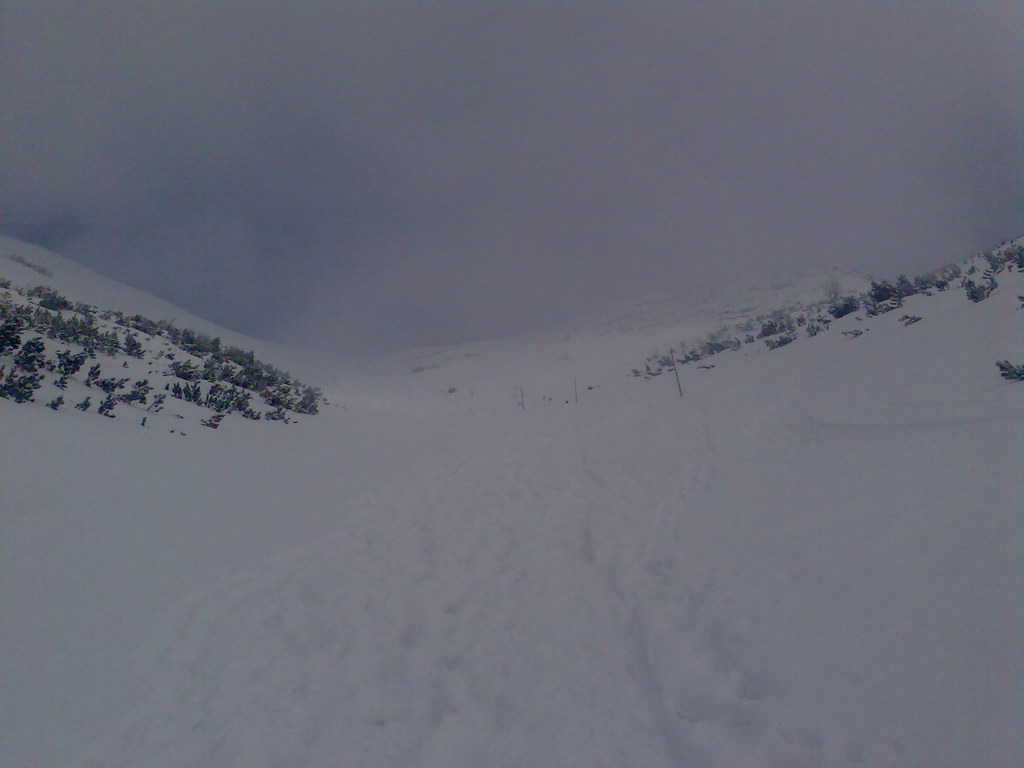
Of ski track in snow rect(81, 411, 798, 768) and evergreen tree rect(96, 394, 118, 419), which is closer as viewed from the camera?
ski track in snow rect(81, 411, 798, 768)

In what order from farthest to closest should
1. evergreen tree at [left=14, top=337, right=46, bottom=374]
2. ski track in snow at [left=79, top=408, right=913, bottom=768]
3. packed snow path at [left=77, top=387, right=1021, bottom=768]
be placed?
evergreen tree at [left=14, top=337, right=46, bottom=374] < ski track in snow at [left=79, top=408, right=913, bottom=768] < packed snow path at [left=77, top=387, right=1021, bottom=768]

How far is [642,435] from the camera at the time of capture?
30.1 feet

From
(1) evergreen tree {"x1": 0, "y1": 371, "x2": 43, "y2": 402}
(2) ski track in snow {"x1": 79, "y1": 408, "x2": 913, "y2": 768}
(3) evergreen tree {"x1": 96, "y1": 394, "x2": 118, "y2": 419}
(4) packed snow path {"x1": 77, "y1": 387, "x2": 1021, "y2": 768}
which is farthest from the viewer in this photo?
(3) evergreen tree {"x1": 96, "y1": 394, "x2": 118, "y2": 419}

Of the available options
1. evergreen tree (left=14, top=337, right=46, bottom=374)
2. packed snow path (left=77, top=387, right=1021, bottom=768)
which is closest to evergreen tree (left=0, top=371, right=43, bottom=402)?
evergreen tree (left=14, top=337, right=46, bottom=374)

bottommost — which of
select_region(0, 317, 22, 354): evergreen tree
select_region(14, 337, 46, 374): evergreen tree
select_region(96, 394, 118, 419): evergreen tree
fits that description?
select_region(96, 394, 118, 419): evergreen tree

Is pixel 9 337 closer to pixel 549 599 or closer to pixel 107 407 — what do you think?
pixel 107 407

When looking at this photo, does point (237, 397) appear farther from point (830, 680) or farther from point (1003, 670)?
point (1003, 670)

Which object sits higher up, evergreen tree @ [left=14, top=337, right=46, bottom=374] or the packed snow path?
evergreen tree @ [left=14, top=337, right=46, bottom=374]

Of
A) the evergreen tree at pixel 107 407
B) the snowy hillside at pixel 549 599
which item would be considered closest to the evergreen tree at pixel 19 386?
the snowy hillside at pixel 549 599

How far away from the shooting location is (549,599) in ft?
13.1

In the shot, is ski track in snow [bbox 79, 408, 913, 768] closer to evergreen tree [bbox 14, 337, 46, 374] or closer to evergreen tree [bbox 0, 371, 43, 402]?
evergreen tree [bbox 0, 371, 43, 402]

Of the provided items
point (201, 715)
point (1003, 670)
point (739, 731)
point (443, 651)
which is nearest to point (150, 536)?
point (201, 715)

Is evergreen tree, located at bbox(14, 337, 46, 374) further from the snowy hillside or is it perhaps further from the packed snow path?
the packed snow path

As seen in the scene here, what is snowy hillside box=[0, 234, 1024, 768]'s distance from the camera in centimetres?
238
